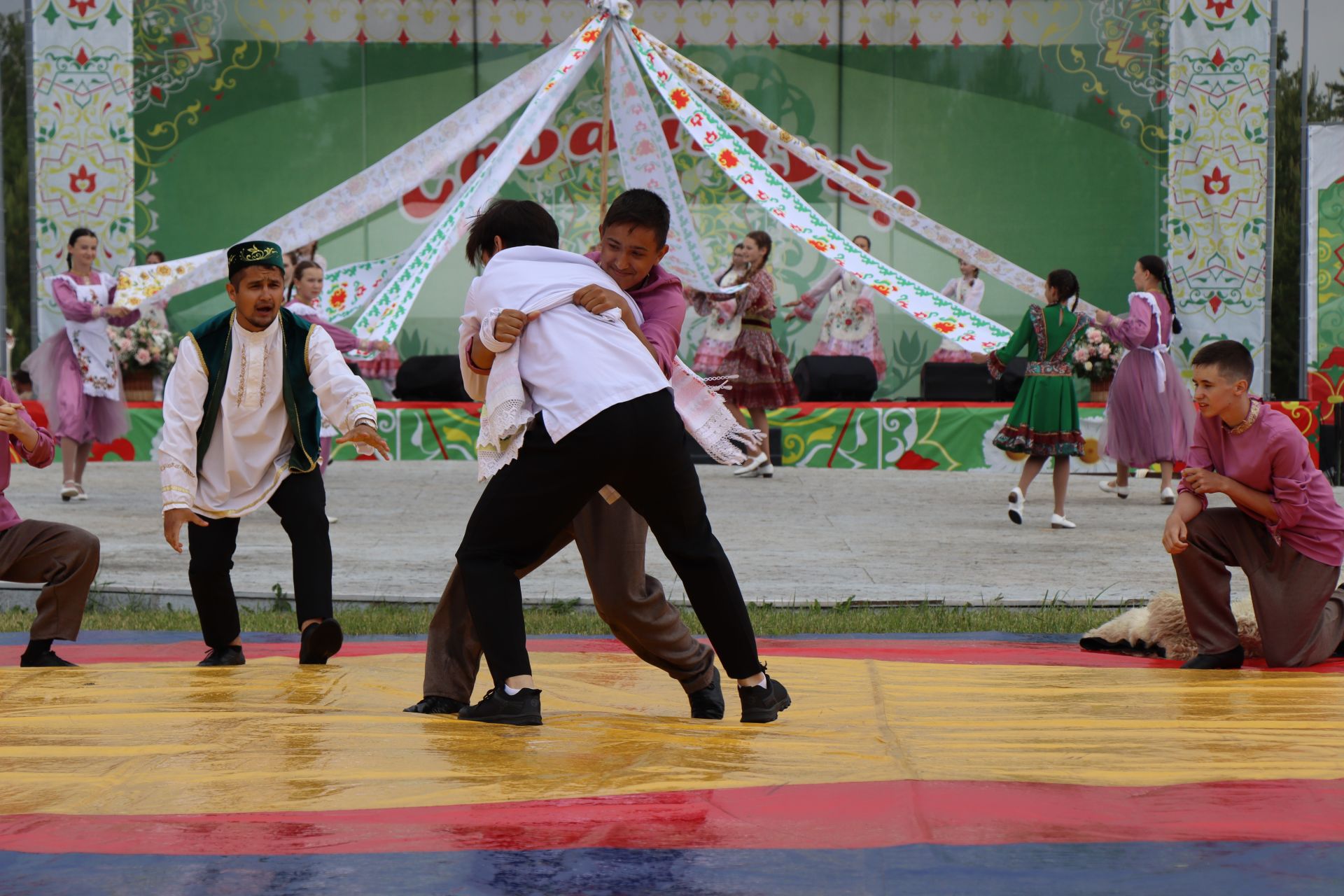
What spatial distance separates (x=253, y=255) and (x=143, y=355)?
→ 30.0ft

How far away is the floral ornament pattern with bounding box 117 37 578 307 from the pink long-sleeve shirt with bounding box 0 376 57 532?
Result: 3.27m

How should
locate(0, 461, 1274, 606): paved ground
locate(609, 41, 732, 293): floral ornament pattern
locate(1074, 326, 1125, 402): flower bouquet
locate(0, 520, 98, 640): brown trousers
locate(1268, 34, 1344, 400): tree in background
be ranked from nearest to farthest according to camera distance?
1. locate(0, 520, 98, 640): brown trousers
2. locate(0, 461, 1274, 606): paved ground
3. locate(609, 41, 732, 293): floral ornament pattern
4. locate(1074, 326, 1125, 402): flower bouquet
5. locate(1268, 34, 1344, 400): tree in background

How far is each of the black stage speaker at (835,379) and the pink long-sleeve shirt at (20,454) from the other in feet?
30.9

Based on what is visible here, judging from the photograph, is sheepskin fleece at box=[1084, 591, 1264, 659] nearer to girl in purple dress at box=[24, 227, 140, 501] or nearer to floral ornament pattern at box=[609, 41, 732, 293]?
floral ornament pattern at box=[609, 41, 732, 293]

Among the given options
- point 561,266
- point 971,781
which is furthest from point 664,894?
point 561,266

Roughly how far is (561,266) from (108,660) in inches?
85.8

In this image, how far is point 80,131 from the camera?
44.7 feet

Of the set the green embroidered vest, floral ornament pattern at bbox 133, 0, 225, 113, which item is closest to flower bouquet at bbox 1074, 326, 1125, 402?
floral ornament pattern at bbox 133, 0, 225, 113

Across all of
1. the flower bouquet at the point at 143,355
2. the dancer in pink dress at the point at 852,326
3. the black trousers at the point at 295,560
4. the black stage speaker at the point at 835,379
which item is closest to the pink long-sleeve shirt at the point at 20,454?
A: the black trousers at the point at 295,560

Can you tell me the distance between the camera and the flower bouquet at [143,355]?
12.9 meters

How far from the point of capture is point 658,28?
15086mm

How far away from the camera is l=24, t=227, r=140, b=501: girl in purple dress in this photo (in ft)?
30.5

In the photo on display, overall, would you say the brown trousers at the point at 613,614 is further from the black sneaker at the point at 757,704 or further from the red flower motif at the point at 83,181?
the red flower motif at the point at 83,181

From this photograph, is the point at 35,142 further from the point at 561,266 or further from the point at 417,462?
the point at 561,266
